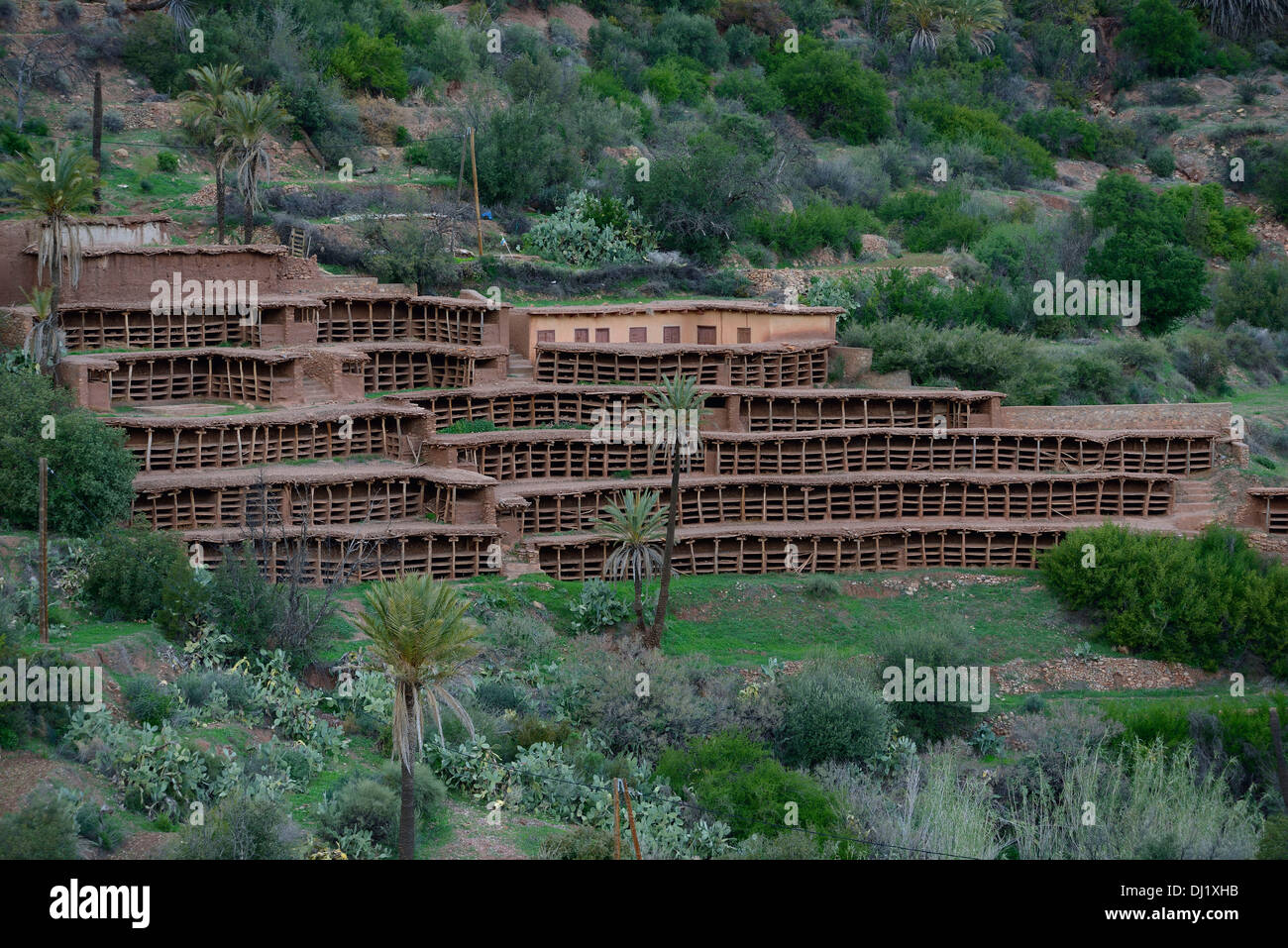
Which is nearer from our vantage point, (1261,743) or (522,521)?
→ (1261,743)

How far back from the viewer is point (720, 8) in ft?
315

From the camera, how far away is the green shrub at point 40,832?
26.7 meters

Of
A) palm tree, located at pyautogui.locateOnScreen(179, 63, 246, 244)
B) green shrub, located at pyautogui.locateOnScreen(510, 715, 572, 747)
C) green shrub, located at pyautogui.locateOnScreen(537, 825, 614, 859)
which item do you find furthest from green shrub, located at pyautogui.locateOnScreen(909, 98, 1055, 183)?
green shrub, located at pyautogui.locateOnScreen(537, 825, 614, 859)

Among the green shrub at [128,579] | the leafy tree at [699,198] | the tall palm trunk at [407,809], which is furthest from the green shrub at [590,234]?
the tall palm trunk at [407,809]

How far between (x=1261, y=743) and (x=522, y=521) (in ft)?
65.6

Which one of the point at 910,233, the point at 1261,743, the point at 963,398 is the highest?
the point at 910,233

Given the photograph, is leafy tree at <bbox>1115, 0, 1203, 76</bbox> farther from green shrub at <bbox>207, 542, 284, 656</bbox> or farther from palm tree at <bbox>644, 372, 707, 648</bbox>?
green shrub at <bbox>207, 542, 284, 656</bbox>

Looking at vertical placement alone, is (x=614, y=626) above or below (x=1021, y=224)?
below

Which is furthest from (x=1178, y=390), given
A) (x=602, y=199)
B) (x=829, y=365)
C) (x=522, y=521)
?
(x=522, y=521)

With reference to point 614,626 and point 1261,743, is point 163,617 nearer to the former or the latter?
point 614,626

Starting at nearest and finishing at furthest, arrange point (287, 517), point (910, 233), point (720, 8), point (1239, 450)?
point (287, 517), point (1239, 450), point (910, 233), point (720, 8)

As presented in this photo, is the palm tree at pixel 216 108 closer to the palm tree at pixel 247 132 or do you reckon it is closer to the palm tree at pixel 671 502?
the palm tree at pixel 247 132

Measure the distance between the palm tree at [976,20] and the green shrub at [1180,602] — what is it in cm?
5783

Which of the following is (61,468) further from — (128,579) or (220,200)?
(220,200)
